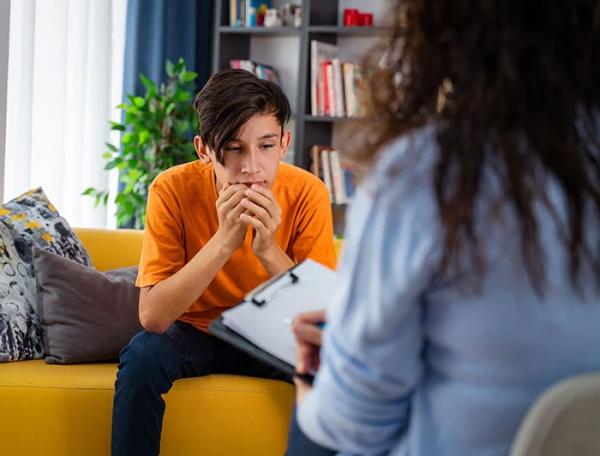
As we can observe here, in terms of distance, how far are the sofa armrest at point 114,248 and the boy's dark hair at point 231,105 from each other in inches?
27.3

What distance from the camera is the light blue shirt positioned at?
2.84 ft

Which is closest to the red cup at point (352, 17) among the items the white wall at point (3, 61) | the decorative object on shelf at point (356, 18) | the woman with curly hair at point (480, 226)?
the decorative object on shelf at point (356, 18)

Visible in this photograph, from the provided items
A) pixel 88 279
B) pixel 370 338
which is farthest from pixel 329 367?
pixel 88 279

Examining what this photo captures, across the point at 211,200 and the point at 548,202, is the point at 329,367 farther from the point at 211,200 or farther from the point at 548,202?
the point at 211,200

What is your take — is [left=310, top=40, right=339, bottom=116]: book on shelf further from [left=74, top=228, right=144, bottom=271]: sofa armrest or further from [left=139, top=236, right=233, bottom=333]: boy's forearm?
[left=139, top=236, right=233, bottom=333]: boy's forearm

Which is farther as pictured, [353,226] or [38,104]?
[38,104]

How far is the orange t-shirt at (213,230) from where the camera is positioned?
2.17 metres

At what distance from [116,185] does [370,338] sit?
3521 mm

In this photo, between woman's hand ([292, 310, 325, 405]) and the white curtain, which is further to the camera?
the white curtain

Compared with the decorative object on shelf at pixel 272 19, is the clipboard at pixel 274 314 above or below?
below

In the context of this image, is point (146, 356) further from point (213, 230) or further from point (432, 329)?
point (432, 329)

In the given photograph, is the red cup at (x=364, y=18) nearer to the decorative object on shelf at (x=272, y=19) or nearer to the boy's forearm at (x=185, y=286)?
the decorative object on shelf at (x=272, y=19)

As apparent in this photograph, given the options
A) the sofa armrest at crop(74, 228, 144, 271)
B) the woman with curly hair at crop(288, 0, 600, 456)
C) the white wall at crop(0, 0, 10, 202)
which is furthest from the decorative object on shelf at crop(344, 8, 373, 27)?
the woman with curly hair at crop(288, 0, 600, 456)

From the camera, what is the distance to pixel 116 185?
428cm
